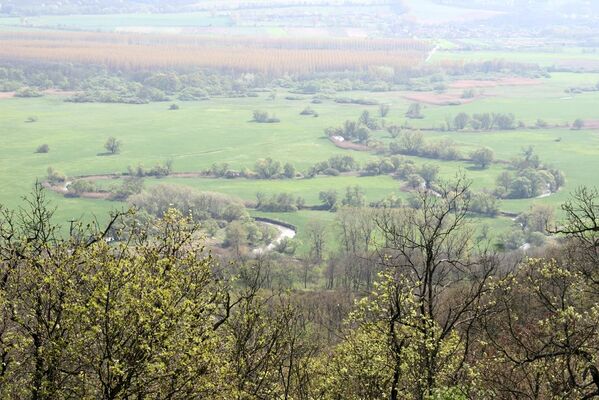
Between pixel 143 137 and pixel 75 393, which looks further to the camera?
pixel 143 137

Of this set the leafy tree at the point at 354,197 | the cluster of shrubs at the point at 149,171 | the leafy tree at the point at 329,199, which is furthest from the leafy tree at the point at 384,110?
the leafy tree at the point at 329,199

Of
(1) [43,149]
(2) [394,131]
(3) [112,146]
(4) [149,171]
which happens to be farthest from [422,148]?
(1) [43,149]

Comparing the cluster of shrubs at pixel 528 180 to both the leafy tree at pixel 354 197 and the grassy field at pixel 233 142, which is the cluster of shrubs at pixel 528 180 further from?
the leafy tree at pixel 354 197

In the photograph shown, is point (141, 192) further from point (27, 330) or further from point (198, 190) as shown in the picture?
point (27, 330)

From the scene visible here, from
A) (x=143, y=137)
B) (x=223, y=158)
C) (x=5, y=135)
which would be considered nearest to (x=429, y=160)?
(x=223, y=158)

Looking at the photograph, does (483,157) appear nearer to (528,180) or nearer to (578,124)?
(528,180)

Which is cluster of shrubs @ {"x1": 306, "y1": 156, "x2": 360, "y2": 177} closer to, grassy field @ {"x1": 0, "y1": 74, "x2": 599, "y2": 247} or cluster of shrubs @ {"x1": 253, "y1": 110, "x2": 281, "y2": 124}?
grassy field @ {"x1": 0, "y1": 74, "x2": 599, "y2": 247}

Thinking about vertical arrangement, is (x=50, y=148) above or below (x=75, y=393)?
below
